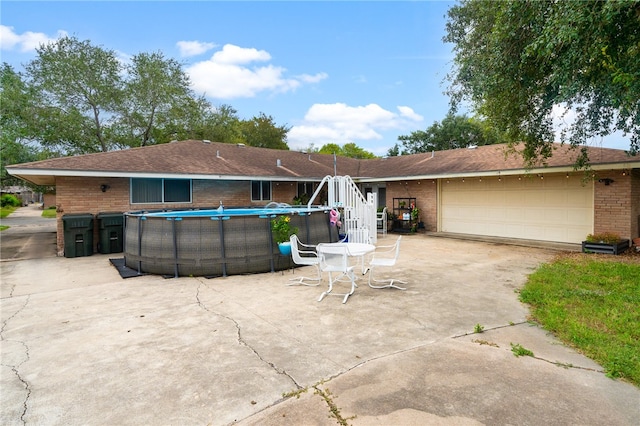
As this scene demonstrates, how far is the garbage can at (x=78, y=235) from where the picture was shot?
9.98 metres

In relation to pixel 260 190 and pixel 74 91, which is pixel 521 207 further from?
pixel 74 91

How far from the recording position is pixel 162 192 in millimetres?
12711

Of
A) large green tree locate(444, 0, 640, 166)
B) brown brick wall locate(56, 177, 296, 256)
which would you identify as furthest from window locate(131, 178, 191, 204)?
large green tree locate(444, 0, 640, 166)

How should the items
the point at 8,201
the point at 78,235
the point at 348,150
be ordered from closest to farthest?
1. the point at 78,235
2. the point at 8,201
3. the point at 348,150

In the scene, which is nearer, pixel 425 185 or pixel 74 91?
pixel 425 185

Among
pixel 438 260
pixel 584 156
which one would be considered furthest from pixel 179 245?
pixel 584 156

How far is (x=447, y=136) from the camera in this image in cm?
3356

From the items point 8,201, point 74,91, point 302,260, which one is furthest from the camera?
point 8,201

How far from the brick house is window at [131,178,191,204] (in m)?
0.03

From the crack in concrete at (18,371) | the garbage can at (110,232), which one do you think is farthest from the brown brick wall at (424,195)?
the crack in concrete at (18,371)

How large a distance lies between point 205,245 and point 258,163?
374 inches

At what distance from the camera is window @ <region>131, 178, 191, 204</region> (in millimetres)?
12148

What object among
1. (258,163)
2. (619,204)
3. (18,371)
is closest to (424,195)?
(619,204)

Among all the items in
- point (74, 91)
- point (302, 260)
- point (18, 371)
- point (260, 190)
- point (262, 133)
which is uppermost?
point (262, 133)
